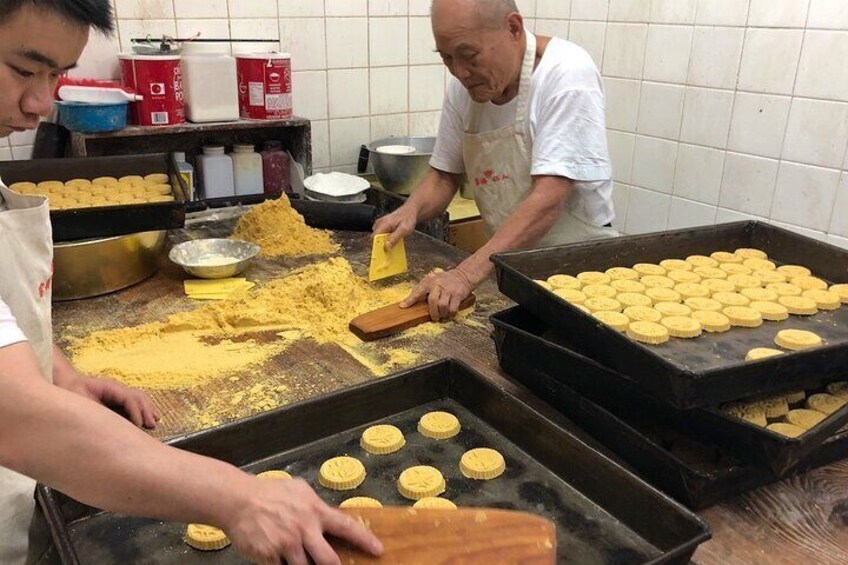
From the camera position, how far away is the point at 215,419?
1.26 meters

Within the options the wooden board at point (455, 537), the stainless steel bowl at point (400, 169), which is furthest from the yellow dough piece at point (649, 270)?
the stainless steel bowl at point (400, 169)

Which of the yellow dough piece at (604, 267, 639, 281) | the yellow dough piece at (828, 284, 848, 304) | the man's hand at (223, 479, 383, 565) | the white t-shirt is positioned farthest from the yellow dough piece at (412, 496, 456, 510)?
the white t-shirt

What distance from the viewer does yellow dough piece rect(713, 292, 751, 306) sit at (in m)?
1.33

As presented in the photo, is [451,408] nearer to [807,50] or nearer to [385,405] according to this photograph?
[385,405]

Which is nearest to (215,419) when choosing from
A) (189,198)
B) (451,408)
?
(451,408)

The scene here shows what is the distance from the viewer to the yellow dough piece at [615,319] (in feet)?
3.95

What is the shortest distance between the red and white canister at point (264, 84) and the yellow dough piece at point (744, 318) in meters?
1.89

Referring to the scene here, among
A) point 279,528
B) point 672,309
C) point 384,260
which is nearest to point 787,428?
point 672,309

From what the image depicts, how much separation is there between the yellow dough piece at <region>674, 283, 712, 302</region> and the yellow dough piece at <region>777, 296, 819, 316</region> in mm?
143

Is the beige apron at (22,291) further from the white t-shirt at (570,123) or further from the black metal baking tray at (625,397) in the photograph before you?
the white t-shirt at (570,123)

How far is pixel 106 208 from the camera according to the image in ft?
5.60

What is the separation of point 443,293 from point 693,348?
25.0 inches

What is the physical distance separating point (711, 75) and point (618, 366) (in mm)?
1963

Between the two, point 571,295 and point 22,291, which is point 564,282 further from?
point 22,291
